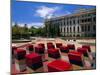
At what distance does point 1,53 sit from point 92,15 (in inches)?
53.0

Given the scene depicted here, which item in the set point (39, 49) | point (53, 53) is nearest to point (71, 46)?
point (53, 53)

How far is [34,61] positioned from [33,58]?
0.04m

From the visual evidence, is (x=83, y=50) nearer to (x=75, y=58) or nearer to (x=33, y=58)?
(x=75, y=58)

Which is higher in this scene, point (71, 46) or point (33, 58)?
point (71, 46)

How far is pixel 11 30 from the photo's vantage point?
2.39 meters

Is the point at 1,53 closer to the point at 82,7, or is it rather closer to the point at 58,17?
the point at 58,17

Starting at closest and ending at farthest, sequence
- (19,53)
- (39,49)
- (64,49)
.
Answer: (19,53) → (39,49) → (64,49)

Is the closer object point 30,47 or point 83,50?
point 30,47

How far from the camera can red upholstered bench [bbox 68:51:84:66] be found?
2669 mm

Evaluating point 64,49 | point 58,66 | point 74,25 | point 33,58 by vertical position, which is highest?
point 74,25

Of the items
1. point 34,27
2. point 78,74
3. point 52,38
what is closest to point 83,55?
point 78,74

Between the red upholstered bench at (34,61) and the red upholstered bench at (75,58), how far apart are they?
0.43 metres

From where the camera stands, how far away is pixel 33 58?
249 cm

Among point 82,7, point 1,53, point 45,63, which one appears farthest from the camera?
point 82,7
